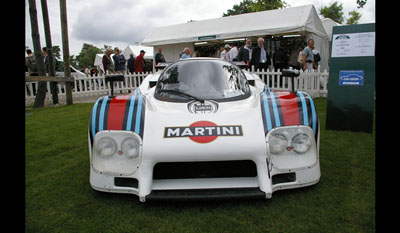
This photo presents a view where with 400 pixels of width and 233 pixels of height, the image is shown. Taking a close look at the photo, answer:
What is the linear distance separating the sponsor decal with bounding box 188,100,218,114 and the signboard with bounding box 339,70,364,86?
8.01 ft

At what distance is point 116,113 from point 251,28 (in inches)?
413

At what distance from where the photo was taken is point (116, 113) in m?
2.39

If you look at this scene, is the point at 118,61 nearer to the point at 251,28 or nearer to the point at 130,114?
the point at 251,28

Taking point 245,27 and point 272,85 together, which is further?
point 245,27

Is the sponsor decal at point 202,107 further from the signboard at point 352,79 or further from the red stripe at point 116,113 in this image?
the signboard at point 352,79

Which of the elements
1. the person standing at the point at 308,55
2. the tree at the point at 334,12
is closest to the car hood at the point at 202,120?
the person standing at the point at 308,55

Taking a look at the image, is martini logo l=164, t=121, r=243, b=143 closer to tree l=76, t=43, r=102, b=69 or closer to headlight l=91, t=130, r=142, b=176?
headlight l=91, t=130, r=142, b=176

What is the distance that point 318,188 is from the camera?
2385 mm

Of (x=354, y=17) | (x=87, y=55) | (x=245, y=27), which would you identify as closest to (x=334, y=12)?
(x=354, y=17)

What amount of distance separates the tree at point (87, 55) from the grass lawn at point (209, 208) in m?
96.4

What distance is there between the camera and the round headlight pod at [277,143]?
2189 mm

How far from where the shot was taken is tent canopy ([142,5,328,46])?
35.1 feet

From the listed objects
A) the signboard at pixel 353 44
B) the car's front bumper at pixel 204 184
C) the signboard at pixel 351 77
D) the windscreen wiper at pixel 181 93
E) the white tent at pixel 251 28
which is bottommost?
the car's front bumper at pixel 204 184
